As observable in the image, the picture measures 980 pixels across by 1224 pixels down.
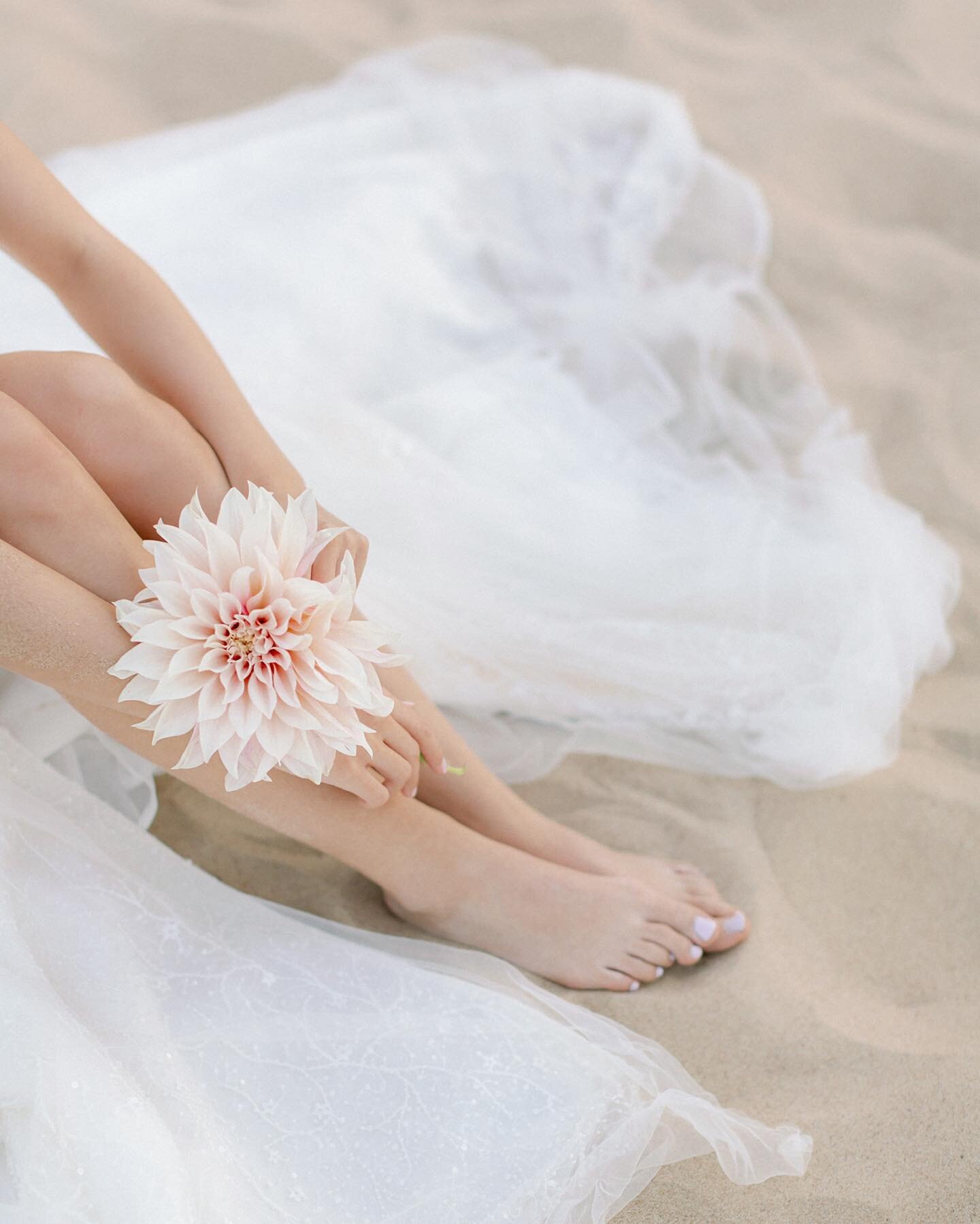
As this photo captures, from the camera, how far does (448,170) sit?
2391mm

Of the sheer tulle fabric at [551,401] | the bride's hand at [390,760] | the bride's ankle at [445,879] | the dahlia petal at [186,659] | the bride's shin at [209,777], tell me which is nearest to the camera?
the dahlia petal at [186,659]

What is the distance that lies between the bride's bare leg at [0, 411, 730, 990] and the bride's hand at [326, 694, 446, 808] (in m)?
0.04

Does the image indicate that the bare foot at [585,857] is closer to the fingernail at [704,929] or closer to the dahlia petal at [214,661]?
the fingernail at [704,929]

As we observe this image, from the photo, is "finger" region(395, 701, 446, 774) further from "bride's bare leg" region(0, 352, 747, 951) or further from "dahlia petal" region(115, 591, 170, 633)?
"dahlia petal" region(115, 591, 170, 633)

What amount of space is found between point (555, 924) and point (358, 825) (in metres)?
0.28

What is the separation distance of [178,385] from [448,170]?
118 centimetres

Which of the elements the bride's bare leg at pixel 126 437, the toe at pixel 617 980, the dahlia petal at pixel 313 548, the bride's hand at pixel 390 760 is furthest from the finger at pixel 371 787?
the toe at pixel 617 980

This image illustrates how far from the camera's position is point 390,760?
1239 mm

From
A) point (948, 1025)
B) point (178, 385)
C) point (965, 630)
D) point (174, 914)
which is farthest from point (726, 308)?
point (174, 914)

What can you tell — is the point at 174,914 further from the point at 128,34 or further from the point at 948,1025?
the point at 128,34

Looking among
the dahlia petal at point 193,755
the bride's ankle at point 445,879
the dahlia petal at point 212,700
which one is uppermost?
the dahlia petal at point 212,700

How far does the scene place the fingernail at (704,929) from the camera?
4.76 feet

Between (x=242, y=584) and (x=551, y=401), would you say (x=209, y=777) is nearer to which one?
(x=242, y=584)

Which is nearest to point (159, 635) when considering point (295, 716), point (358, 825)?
point (295, 716)
